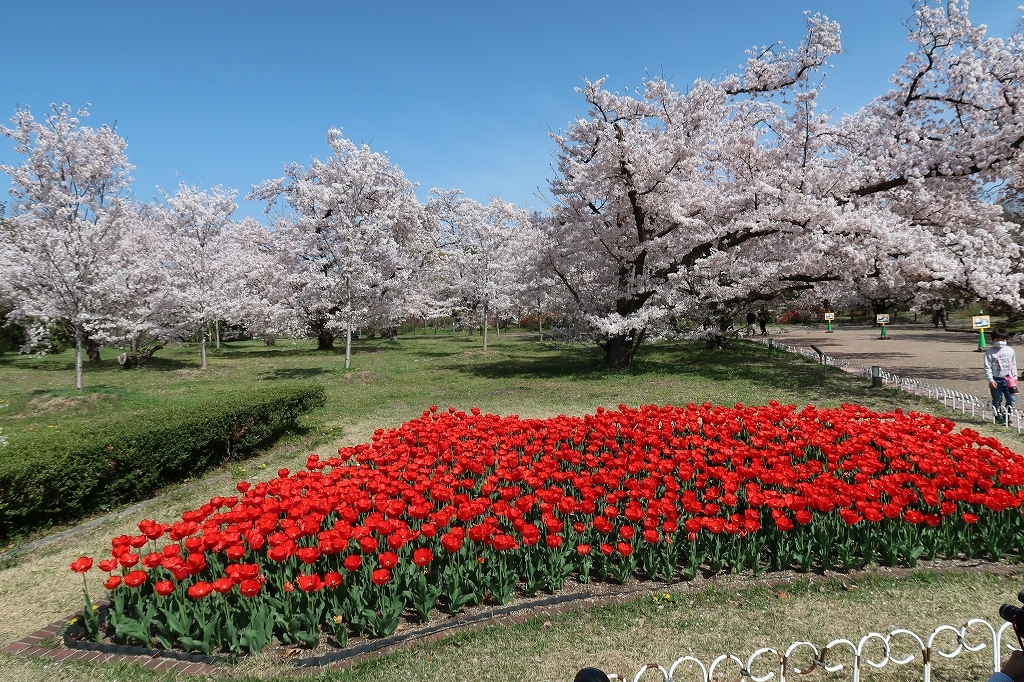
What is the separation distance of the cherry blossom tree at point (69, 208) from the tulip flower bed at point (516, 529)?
1415 cm

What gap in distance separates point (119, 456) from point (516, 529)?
5.76 metres

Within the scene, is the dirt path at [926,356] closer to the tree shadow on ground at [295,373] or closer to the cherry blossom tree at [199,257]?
the tree shadow on ground at [295,373]

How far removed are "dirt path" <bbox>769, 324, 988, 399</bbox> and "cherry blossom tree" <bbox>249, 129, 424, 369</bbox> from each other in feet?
59.3

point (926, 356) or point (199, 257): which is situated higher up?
point (199, 257)

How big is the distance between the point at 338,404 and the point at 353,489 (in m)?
9.51

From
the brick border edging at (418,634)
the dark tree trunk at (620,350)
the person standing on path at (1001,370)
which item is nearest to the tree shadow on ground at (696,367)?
the dark tree trunk at (620,350)

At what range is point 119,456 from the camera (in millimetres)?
7316

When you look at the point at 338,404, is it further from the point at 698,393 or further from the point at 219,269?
the point at 219,269

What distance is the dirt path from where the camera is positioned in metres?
16.5

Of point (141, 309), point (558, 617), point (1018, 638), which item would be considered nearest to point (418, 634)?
point (558, 617)

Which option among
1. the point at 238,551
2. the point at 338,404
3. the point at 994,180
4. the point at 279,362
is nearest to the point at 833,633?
the point at 238,551

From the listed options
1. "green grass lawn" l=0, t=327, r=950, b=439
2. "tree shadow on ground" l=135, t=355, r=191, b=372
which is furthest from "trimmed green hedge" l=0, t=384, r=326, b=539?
"tree shadow on ground" l=135, t=355, r=191, b=372

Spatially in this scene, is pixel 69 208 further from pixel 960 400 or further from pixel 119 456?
pixel 960 400

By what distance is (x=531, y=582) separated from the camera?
4.47 m
